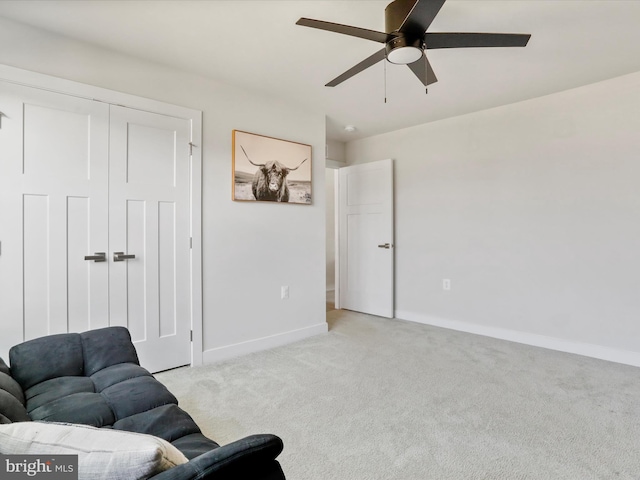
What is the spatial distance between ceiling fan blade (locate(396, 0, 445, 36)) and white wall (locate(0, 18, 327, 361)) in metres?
1.90

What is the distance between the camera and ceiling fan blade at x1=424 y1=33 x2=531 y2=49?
1711 mm

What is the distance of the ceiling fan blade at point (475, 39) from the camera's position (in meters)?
1.71

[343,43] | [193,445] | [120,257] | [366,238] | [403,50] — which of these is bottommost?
[193,445]

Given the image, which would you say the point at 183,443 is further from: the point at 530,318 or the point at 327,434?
the point at 530,318

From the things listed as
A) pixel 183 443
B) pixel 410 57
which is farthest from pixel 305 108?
pixel 183 443

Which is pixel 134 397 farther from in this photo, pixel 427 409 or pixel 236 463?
pixel 427 409

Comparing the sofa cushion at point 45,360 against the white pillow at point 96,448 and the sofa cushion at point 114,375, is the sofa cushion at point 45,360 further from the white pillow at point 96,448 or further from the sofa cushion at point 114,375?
the white pillow at point 96,448

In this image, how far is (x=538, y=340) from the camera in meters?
3.44

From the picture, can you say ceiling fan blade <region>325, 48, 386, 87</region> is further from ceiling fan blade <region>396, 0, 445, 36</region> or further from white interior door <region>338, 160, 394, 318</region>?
white interior door <region>338, 160, 394, 318</region>

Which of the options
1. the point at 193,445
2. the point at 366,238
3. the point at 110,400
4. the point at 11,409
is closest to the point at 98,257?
the point at 110,400

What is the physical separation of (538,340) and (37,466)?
393 centimetres

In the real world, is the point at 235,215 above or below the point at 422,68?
below

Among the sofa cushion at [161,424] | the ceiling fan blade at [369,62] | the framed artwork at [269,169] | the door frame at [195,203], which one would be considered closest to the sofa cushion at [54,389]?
the sofa cushion at [161,424]

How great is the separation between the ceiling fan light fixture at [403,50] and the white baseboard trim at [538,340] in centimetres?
300
